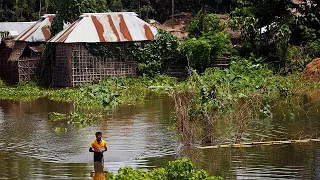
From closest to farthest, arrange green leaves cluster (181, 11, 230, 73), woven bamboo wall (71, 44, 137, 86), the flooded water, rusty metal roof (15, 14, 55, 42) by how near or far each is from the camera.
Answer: the flooded water → woven bamboo wall (71, 44, 137, 86) → green leaves cluster (181, 11, 230, 73) → rusty metal roof (15, 14, 55, 42)

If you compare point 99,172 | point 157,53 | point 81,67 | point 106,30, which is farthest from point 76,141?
point 157,53

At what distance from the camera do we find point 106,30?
3359 cm

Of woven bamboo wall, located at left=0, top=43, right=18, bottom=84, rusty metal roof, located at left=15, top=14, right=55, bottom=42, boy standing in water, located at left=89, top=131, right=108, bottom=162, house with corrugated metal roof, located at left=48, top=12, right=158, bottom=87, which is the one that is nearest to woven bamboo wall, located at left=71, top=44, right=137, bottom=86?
house with corrugated metal roof, located at left=48, top=12, right=158, bottom=87

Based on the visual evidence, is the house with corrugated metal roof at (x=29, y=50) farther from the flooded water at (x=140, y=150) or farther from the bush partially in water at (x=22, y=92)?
the flooded water at (x=140, y=150)

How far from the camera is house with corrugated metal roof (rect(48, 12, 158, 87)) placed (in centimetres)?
3306

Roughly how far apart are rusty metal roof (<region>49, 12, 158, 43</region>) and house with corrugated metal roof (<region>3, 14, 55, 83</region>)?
9.01 feet

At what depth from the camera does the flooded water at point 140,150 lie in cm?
1564

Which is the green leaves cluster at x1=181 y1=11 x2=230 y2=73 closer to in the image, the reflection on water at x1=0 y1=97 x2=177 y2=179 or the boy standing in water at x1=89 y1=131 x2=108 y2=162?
the reflection on water at x1=0 y1=97 x2=177 y2=179

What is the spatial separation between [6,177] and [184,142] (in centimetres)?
453

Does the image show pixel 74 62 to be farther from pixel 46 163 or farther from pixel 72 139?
pixel 46 163

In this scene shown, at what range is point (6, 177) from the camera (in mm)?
15445

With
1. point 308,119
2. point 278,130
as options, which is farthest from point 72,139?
point 308,119

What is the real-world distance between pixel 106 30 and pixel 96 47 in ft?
3.10

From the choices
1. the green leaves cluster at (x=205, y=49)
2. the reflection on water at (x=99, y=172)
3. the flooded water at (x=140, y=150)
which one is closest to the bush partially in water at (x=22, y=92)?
the flooded water at (x=140, y=150)
